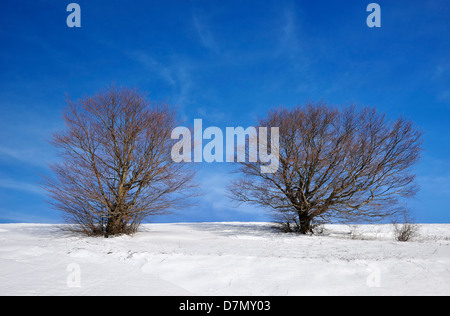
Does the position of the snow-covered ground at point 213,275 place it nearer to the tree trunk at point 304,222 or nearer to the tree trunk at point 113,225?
the tree trunk at point 113,225

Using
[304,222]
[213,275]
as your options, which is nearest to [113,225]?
[213,275]

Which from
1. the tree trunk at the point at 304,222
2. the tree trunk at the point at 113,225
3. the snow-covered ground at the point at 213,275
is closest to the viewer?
the snow-covered ground at the point at 213,275

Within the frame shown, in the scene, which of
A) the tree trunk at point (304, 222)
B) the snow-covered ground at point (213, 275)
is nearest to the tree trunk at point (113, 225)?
the snow-covered ground at point (213, 275)

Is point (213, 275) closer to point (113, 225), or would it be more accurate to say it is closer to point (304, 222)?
point (113, 225)

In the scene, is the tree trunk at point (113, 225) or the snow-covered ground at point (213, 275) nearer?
the snow-covered ground at point (213, 275)

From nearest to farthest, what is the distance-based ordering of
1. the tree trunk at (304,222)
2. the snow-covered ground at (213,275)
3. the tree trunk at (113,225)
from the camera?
the snow-covered ground at (213,275), the tree trunk at (113,225), the tree trunk at (304,222)

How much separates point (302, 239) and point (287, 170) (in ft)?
12.7

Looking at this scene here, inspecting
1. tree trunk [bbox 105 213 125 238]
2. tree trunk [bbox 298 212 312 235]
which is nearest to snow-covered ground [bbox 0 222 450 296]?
tree trunk [bbox 105 213 125 238]

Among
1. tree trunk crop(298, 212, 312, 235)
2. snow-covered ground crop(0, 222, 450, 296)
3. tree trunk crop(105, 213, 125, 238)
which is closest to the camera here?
snow-covered ground crop(0, 222, 450, 296)

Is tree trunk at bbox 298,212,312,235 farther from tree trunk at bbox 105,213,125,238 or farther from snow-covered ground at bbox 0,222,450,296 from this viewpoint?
tree trunk at bbox 105,213,125,238

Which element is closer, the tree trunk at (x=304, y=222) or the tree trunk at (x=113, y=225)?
the tree trunk at (x=113, y=225)
